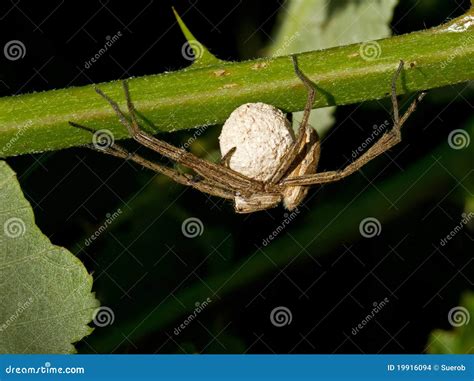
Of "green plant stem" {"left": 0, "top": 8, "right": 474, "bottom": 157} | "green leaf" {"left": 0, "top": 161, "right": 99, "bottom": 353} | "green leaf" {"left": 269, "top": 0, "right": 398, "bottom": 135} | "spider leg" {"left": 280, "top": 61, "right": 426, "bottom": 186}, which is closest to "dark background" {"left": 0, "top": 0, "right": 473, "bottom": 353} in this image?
"green leaf" {"left": 269, "top": 0, "right": 398, "bottom": 135}

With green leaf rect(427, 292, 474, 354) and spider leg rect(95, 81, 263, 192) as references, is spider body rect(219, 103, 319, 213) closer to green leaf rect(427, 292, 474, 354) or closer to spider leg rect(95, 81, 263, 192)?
spider leg rect(95, 81, 263, 192)

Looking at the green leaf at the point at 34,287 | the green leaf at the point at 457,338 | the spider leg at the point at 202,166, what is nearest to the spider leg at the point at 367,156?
the spider leg at the point at 202,166

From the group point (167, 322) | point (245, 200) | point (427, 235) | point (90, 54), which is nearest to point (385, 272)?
point (427, 235)

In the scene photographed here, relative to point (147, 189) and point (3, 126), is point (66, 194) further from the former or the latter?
A: point (3, 126)

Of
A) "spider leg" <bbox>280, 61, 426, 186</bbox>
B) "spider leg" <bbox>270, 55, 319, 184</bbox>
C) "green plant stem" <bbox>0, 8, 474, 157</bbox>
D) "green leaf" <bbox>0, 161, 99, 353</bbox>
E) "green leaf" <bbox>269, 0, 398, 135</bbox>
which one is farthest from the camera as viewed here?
"green leaf" <bbox>269, 0, 398, 135</bbox>

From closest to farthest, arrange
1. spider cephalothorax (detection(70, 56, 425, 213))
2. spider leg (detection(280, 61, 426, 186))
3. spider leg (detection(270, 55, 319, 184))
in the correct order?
spider cephalothorax (detection(70, 56, 425, 213)) < spider leg (detection(270, 55, 319, 184)) < spider leg (detection(280, 61, 426, 186))

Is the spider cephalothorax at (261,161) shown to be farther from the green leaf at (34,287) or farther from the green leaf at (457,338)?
the green leaf at (457,338)

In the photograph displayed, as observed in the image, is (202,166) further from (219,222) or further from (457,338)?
(457,338)
